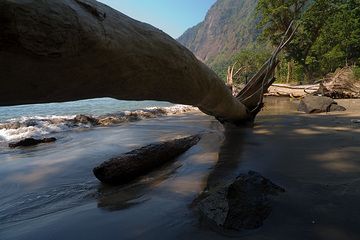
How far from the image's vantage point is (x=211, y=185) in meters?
3.30

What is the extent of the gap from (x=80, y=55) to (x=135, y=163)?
2144mm

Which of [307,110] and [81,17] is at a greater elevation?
[81,17]

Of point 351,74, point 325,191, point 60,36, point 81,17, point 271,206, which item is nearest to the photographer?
point 60,36

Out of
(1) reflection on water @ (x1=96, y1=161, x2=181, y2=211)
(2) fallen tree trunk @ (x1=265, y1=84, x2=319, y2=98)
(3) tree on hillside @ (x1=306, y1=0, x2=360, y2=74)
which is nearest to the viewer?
(1) reflection on water @ (x1=96, y1=161, x2=181, y2=211)

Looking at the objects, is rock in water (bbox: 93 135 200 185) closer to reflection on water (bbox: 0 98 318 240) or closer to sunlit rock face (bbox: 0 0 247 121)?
reflection on water (bbox: 0 98 318 240)

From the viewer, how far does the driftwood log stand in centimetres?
163

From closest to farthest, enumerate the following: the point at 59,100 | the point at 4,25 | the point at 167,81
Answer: the point at 4,25 < the point at 59,100 < the point at 167,81

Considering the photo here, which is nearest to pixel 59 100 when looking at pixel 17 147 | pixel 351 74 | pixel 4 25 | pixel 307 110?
pixel 4 25

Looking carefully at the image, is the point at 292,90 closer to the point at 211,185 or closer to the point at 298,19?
the point at 298,19

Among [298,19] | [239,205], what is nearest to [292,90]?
[298,19]

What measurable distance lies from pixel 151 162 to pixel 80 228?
1.81m

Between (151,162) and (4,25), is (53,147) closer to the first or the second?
(151,162)

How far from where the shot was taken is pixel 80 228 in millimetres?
2447

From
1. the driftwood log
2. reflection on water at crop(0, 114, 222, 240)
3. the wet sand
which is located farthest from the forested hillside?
the driftwood log
